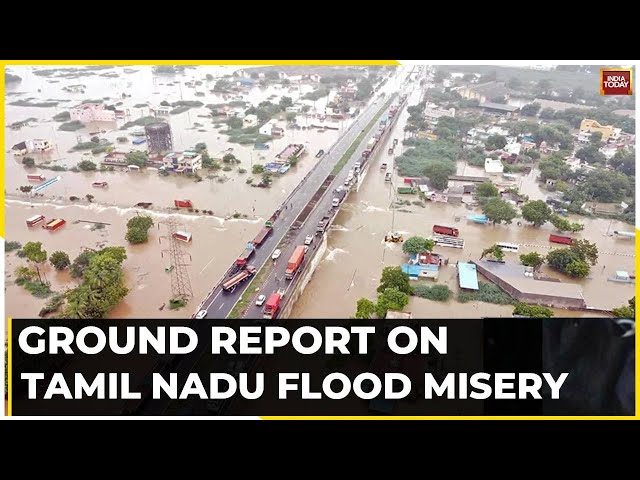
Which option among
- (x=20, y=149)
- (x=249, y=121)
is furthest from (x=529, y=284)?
(x=20, y=149)

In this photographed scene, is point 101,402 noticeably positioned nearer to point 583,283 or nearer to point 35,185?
point 583,283

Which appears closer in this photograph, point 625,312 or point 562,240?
point 625,312

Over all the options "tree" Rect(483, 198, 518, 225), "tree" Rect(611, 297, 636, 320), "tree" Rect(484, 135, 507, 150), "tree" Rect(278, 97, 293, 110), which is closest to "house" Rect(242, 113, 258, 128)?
"tree" Rect(278, 97, 293, 110)

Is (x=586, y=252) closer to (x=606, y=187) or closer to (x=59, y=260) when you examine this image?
(x=606, y=187)

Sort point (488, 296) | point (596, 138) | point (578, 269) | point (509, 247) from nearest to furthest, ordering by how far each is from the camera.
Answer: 1. point (488, 296)
2. point (578, 269)
3. point (509, 247)
4. point (596, 138)

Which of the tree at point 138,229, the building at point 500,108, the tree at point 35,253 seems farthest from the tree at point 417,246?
the building at point 500,108

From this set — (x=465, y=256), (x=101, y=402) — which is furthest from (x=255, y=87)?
(x=101, y=402)

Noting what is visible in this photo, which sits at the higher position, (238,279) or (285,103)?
(285,103)
